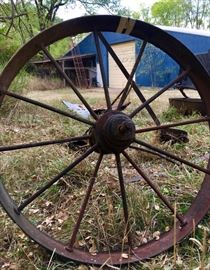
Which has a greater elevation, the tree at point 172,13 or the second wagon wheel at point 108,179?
the tree at point 172,13

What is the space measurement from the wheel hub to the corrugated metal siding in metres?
18.1

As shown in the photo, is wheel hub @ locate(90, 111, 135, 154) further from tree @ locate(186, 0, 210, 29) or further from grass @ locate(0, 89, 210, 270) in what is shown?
tree @ locate(186, 0, 210, 29)

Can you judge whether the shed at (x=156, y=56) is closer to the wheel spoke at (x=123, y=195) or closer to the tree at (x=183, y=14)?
the wheel spoke at (x=123, y=195)

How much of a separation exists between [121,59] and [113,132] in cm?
1881

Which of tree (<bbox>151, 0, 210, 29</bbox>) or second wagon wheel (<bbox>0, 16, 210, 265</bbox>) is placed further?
tree (<bbox>151, 0, 210, 29</bbox>)

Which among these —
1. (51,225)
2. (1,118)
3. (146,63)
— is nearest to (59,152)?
(51,225)

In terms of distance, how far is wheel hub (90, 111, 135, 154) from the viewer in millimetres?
2258

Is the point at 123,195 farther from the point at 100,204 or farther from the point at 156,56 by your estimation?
the point at 156,56

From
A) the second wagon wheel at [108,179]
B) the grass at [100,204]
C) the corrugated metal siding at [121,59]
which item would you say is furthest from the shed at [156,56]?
the second wagon wheel at [108,179]

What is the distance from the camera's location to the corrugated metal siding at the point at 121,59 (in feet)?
68.5

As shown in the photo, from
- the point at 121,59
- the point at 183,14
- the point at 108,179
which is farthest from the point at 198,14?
the point at 108,179

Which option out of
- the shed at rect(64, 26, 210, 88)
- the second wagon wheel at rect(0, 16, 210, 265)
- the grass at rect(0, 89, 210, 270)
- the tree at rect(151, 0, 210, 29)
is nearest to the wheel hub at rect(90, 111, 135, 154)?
the second wagon wheel at rect(0, 16, 210, 265)

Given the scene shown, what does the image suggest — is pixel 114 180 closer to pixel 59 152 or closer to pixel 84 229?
pixel 84 229

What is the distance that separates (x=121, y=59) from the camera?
67.7 feet
